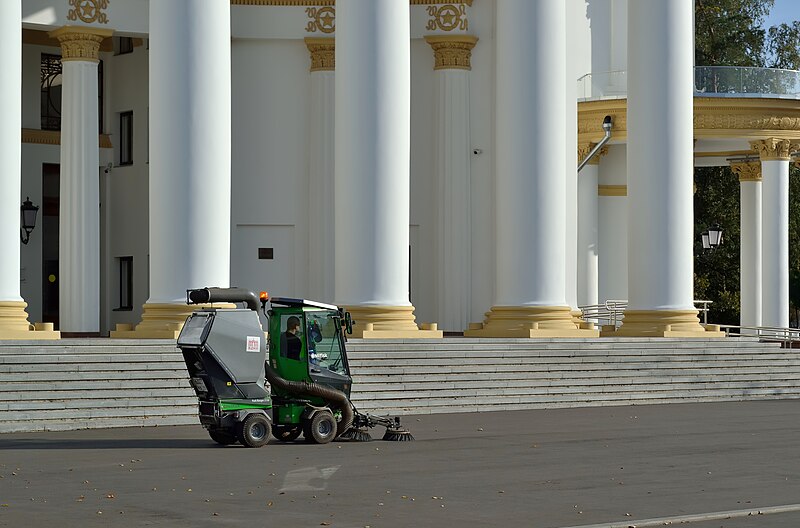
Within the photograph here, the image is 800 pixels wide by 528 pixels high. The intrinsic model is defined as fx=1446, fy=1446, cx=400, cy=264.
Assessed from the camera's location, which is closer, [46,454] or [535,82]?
[46,454]

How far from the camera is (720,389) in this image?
33.3m

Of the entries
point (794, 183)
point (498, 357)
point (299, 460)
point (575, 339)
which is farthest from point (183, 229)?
point (794, 183)

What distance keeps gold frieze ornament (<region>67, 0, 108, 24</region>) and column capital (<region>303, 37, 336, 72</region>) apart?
6.12m

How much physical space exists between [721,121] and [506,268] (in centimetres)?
1556

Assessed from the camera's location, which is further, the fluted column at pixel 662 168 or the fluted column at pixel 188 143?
the fluted column at pixel 662 168

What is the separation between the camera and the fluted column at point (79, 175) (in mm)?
38531

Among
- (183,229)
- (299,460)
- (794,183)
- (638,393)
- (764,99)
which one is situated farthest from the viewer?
(794,183)

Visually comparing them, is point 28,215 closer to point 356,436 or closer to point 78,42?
point 78,42

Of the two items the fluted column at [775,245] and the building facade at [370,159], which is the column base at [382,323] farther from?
the fluted column at [775,245]

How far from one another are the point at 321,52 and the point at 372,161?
11280 mm

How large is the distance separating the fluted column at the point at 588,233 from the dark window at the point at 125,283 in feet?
51.0

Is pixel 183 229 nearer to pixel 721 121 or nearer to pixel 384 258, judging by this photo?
pixel 384 258

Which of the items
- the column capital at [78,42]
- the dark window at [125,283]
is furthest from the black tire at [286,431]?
the dark window at [125,283]

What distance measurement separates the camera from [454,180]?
42906mm
